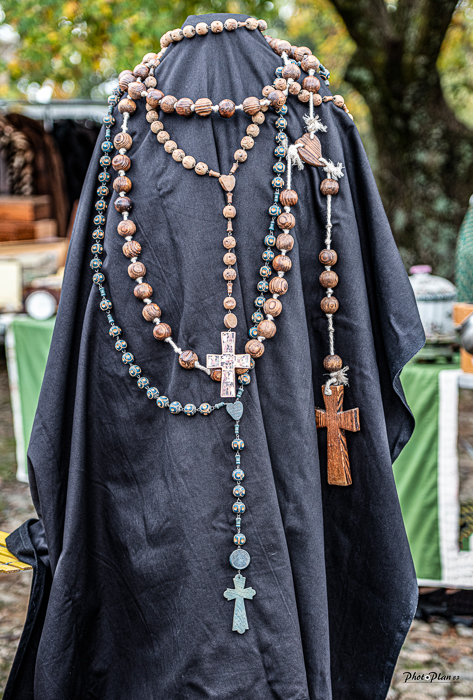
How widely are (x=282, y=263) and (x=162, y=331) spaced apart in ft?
0.97

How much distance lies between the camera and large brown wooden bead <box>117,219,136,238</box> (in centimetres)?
125

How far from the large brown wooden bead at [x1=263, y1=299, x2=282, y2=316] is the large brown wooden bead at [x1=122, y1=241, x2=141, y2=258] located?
305 millimetres

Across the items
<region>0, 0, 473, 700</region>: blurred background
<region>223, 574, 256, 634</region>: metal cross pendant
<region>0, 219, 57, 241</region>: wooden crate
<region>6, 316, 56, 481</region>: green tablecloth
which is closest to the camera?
<region>223, 574, 256, 634</region>: metal cross pendant

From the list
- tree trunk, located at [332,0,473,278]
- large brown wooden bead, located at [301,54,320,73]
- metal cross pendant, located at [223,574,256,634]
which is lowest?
metal cross pendant, located at [223,574,256,634]

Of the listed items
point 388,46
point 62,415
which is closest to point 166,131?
point 62,415

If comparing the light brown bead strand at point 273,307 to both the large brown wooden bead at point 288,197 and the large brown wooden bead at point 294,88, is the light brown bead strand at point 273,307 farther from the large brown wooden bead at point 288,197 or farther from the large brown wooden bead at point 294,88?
the large brown wooden bead at point 294,88

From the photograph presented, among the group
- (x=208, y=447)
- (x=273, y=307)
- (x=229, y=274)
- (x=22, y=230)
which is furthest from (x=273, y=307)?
(x=22, y=230)

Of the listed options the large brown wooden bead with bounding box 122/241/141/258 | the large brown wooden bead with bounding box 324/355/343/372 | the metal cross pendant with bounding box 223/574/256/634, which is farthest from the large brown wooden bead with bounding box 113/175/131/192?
the metal cross pendant with bounding box 223/574/256/634

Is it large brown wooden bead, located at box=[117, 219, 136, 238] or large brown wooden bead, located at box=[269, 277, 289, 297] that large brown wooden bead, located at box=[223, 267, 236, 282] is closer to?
large brown wooden bead, located at box=[269, 277, 289, 297]

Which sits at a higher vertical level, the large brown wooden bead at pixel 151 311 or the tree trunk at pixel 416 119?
the tree trunk at pixel 416 119

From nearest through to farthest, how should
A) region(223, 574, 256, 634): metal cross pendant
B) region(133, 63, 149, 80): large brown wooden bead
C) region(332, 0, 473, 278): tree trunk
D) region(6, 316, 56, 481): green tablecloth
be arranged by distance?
region(223, 574, 256, 634): metal cross pendant → region(133, 63, 149, 80): large brown wooden bead → region(6, 316, 56, 481): green tablecloth → region(332, 0, 473, 278): tree trunk

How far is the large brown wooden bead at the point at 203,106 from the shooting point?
120cm

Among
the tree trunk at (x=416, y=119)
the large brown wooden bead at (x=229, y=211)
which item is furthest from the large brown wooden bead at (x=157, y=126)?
the tree trunk at (x=416, y=119)

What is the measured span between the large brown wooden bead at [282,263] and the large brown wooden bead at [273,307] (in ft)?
0.23
